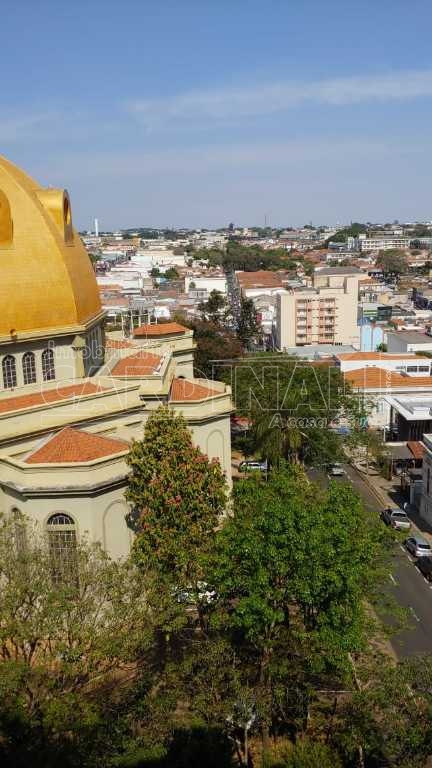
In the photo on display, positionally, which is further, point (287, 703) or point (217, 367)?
point (217, 367)

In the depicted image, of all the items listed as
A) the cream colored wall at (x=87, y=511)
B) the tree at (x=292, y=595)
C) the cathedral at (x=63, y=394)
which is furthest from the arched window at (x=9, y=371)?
the tree at (x=292, y=595)

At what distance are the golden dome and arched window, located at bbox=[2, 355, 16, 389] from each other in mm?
926

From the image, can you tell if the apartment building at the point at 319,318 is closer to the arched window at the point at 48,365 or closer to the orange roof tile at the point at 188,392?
the orange roof tile at the point at 188,392

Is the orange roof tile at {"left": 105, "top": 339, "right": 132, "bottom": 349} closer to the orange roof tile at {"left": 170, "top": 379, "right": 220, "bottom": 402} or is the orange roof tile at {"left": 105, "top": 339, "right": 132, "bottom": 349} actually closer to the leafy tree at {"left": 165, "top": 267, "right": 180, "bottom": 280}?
the orange roof tile at {"left": 170, "top": 379, "right": 220, "bottom": 402}

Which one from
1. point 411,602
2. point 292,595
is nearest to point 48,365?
point 292,595

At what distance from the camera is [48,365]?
85.6ft

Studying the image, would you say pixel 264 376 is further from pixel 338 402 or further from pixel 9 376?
pixel 9 376

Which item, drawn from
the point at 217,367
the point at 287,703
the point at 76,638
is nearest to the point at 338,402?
the point at 217,367

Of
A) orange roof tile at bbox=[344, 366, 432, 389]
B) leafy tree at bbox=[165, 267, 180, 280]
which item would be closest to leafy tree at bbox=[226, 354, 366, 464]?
orange roof tile at bbox=[344, 366, 432, 389]

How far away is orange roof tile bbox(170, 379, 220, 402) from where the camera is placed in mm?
29484

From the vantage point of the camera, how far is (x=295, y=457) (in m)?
37.8

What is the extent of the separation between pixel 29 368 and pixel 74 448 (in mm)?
4769

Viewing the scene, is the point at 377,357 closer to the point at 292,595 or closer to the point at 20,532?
the point at 20,532

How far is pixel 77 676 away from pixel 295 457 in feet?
75.5
